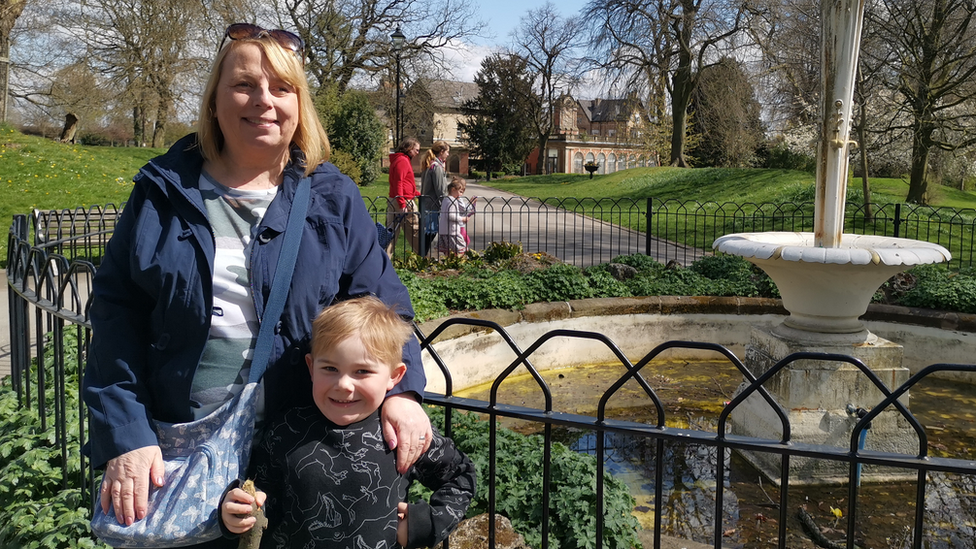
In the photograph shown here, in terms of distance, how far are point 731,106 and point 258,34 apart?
2821 cm

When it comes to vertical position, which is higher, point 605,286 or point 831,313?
point 831,313

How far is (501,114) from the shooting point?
5278 cm

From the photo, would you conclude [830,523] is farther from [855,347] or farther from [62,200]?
[62,200]

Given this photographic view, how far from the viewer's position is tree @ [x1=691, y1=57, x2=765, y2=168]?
1078 inches

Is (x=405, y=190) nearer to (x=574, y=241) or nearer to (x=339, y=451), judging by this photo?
(x=574, y=241)

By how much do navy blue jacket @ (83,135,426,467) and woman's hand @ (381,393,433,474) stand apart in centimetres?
5

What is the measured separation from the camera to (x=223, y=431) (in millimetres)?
1716

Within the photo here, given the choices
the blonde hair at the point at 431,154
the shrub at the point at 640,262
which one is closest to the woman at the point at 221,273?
the shrub at the point at 640,262

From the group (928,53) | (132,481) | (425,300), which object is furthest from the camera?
(928,53)

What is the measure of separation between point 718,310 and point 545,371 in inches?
80.6

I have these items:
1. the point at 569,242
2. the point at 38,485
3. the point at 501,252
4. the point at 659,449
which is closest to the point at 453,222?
the point at 501,252

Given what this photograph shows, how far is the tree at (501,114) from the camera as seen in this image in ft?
171

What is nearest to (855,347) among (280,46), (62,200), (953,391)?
(953,391)

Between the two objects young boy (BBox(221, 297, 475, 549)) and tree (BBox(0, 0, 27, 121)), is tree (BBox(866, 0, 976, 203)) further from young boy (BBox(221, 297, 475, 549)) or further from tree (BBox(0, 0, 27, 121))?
tree (BBox(0, 0, 27, 121))
